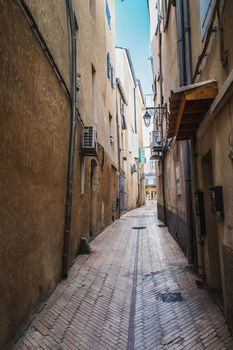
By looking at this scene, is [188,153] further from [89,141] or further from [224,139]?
[224,139]

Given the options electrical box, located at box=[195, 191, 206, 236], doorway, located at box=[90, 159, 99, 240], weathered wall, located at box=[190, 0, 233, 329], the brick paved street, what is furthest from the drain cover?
doorway, located at box=[90, 159, 99, 240]

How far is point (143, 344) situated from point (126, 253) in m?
4.14

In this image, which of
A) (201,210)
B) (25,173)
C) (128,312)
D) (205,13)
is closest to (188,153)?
(201,210)

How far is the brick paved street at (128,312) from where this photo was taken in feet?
9.91

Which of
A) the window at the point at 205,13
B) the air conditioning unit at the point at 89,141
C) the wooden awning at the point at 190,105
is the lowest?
the wooden awning at the point at 190,105

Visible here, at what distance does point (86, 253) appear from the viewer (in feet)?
22.5

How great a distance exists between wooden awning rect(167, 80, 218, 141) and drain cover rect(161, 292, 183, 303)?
2.61 metres

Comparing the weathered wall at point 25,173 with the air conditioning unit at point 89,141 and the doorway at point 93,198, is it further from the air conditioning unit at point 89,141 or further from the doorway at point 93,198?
the doorway at point 93,198


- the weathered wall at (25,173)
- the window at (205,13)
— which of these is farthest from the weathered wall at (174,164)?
the weathered wall at (25,173)

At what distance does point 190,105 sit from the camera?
370 centimetres

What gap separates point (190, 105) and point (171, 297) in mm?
2806

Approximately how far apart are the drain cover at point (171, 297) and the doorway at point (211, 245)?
510 millimetres

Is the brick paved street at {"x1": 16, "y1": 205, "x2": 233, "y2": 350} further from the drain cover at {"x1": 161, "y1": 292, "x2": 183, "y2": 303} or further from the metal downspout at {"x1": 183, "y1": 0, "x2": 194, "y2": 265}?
the metal downspout at {"x1": 183, "y1": 0, "x2": 194, "y2": 265}

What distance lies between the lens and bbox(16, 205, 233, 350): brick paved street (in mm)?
3021
